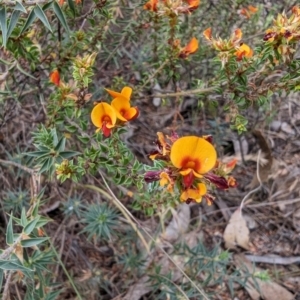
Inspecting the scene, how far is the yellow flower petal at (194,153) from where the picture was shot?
949 mm

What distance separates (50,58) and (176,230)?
971mm

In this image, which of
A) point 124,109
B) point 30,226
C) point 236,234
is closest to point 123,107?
point 124,109

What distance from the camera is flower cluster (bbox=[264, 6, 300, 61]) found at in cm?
111

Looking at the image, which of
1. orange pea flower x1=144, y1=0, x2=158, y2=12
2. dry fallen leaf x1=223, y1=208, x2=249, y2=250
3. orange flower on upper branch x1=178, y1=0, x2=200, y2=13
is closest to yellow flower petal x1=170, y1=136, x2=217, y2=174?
orange flower on upper branch x1=178, y1=0, x2=200, y2=13

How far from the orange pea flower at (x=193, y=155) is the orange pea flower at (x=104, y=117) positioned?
0.72 feet

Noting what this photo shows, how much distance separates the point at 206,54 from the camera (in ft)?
6.49

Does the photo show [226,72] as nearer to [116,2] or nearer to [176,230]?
[116,2]

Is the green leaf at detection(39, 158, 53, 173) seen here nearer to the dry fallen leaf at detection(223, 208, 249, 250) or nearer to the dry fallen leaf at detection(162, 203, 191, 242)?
the dry fallen leaf at detection(162, 203, 191, 242)

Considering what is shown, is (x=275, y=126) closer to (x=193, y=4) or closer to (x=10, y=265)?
(x=193, y=4)

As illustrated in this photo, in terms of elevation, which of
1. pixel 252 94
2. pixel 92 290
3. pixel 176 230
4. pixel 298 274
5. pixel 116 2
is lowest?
pixel 298 274

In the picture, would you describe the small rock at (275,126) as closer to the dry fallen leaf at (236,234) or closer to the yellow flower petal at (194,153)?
the dry fallen leaf at (236,234)

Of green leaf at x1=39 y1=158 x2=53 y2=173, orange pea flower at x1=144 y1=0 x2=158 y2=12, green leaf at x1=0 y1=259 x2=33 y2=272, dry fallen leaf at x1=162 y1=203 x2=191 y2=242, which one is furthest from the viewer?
dry fallen leaf at x1=162 y1=203 x2=191 y2=242

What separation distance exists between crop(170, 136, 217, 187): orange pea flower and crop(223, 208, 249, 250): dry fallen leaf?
1245mm

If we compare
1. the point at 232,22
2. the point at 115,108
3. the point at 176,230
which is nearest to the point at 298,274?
the point at 176,230
